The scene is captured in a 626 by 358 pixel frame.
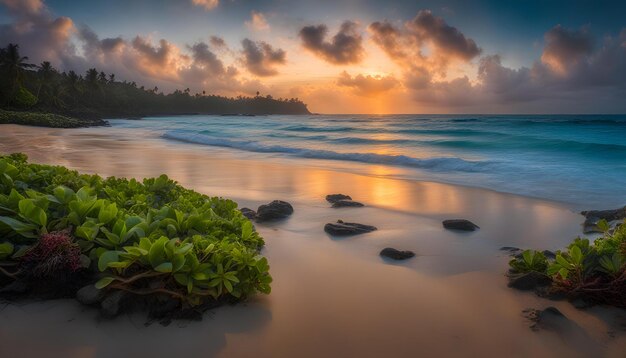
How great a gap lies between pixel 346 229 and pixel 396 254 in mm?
843

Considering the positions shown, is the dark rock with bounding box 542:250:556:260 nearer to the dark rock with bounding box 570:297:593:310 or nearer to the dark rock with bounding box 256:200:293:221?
the dark rock with bounding box 570:297:593:310

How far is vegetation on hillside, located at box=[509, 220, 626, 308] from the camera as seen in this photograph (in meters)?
2.62

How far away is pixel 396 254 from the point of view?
3.79 meters

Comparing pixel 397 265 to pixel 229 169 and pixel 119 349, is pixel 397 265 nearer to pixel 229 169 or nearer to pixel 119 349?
pixel 119 349

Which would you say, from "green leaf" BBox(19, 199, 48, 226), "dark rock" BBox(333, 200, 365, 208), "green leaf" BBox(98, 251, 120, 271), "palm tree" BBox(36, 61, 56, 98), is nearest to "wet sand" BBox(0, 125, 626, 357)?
"green leaf" BBox(98, 251, 120, 271)

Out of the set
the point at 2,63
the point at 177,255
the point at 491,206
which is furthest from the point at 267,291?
the point at 2,63

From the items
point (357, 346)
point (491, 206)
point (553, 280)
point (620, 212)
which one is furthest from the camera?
point (491, 206)

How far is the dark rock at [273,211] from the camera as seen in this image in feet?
16.5

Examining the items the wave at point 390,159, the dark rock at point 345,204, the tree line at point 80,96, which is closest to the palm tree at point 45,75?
the tree line at point 80,96

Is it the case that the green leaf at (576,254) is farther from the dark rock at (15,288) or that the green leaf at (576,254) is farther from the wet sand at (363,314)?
the dark rock at (15,288)

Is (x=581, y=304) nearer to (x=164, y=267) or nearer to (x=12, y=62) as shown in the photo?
(x=164, y=267)

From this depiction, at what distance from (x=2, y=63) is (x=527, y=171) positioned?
61.1m

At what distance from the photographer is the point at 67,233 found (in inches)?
103

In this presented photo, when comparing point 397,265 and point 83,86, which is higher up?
point 83,86
